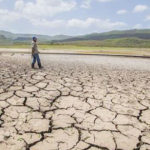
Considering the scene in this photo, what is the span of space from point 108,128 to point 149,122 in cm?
81

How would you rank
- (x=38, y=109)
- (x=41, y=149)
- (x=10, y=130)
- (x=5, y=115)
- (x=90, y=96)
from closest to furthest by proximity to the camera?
(x=41, y=149) → (x=10, y=130) → (x=5, y=115) → (x=38, y=109) → (x=90, y=96)

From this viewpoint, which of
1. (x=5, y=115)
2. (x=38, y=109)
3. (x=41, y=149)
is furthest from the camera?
(x=38, y=109)

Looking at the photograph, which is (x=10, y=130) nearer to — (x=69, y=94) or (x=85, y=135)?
(x=85, y=135)

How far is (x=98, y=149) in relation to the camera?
2652 millimetres

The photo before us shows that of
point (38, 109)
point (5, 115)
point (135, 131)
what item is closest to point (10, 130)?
point (5, 115)

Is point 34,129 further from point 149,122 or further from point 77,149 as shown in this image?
point 149,122

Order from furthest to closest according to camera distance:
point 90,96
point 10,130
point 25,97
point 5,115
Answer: point 90,96, point 25,97, point 5,115, point 10,130

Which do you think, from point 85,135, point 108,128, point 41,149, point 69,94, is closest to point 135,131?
point 108,128

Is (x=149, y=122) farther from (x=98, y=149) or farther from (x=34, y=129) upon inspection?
(x=34, y=129)

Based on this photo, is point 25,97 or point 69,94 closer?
point 25,97

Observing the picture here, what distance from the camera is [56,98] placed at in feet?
15.0

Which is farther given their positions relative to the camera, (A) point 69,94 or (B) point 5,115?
(A) point 69,94

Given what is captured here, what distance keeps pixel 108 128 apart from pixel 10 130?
58.5 inches

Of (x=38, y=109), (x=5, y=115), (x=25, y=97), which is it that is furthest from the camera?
(x=25, y=97)
